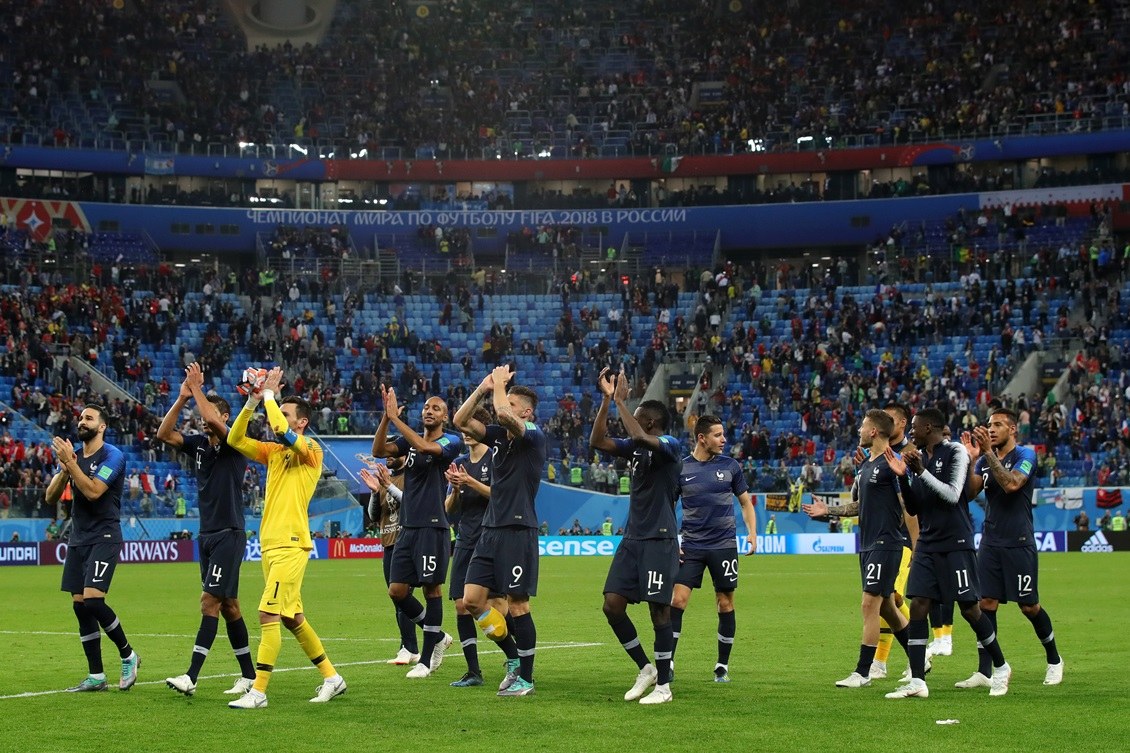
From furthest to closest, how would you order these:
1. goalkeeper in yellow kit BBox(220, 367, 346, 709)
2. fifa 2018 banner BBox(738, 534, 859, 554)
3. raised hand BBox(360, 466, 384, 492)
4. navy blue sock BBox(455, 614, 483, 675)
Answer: fifa 2018 banner BBox(738, 534, 859, 554)
raised hand BBox(360, 466, 384, 492)
navy blue sock BBox(455, 614, 483, 675)
goalkeeper in yellow kit BBox(220, 367, 346, 709)

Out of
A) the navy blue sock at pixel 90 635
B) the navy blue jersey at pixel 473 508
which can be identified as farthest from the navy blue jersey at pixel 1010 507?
the navy blue sock at pixel 90 635

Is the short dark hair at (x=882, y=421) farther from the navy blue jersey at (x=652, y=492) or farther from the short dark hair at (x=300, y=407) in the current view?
the short dark hair at (x=300, y=407)

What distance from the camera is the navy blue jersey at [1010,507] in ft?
48.0

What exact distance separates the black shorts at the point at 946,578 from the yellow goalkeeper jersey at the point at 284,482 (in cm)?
554

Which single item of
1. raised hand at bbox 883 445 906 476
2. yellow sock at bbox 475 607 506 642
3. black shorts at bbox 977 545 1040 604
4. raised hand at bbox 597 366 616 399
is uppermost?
raised hand at bbox 597 366 616 399

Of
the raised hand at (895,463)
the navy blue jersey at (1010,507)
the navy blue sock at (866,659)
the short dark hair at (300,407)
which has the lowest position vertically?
the navy blue sock at (866,659)

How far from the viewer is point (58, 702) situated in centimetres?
1393

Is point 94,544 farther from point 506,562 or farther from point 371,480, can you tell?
point 506,562

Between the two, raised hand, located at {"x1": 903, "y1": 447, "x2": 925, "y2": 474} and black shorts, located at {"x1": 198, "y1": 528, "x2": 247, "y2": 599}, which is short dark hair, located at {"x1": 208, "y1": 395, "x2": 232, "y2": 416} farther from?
raised hand, located at {"x1": 903, "y1": 447, "x2": 925, "y2": 474}

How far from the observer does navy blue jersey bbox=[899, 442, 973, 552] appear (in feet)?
45.9

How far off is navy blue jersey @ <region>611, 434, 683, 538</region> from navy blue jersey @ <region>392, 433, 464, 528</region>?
2.50 m

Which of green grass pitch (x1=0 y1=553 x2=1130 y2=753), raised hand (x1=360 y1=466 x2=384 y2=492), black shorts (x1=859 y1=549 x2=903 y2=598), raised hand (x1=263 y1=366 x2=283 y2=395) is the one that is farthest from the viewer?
raised hand (x1=360 y1=466 x2=384 y2=492)

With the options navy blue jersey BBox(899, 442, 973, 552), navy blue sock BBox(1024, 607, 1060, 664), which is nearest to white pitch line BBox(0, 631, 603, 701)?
navy blue jersey BBox(899, 442, 973, 552)

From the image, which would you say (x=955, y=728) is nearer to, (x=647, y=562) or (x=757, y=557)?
(x=647, y=562)
